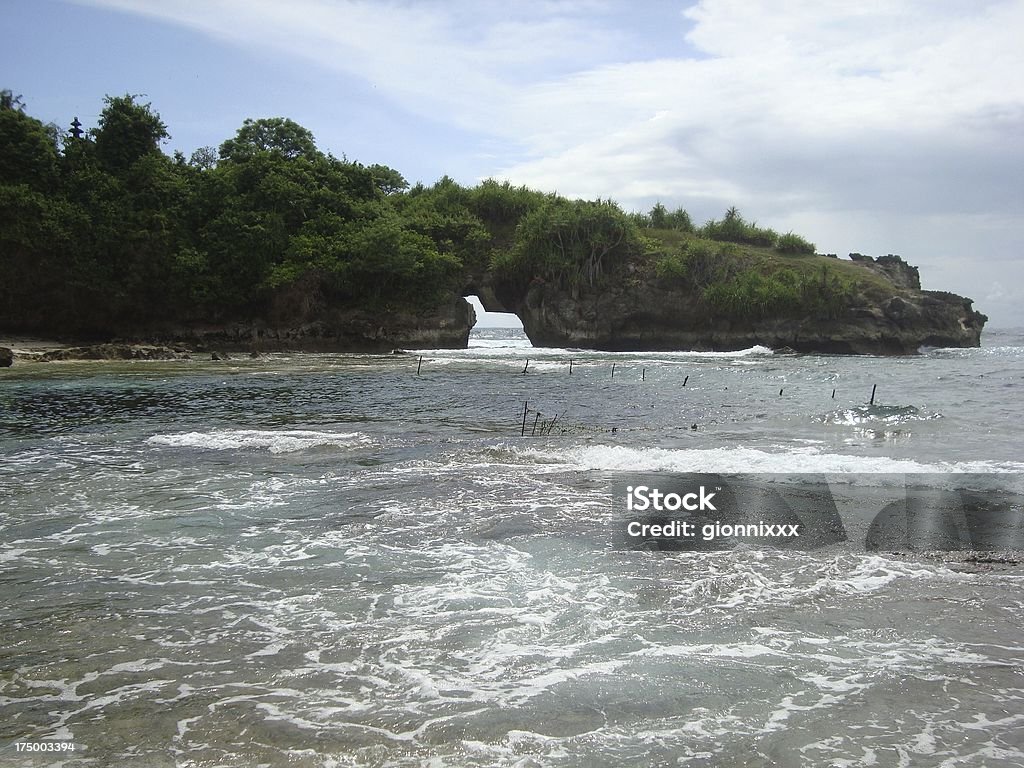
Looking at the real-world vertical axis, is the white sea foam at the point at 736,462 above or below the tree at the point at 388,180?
below

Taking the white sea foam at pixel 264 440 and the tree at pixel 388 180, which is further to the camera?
the tree at pixel 388 180

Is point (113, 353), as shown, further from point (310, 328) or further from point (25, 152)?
point (25, 152)

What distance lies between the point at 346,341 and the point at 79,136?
68.9ft

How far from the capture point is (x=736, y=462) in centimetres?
1104

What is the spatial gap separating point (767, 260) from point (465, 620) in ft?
177

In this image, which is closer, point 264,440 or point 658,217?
point 264,440

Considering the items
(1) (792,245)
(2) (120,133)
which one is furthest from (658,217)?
(2) (120,133)

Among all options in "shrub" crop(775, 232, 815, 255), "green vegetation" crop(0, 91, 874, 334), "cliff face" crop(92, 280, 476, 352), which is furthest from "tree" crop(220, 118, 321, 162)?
"shrub" crop(775, 232, 815, 255)

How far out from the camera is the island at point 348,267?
44.1 metres

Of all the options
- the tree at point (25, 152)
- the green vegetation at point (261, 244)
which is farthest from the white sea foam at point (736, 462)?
the tree at point (25, 152)

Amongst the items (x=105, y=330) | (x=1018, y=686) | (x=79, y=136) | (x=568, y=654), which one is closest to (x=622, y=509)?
(x=568, y=654)

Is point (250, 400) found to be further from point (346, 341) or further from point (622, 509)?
point (346, 341)

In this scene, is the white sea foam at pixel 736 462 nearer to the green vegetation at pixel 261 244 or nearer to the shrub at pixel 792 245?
the green vegetation at pixel 261 244

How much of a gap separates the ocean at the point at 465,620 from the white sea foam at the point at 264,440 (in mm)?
183
